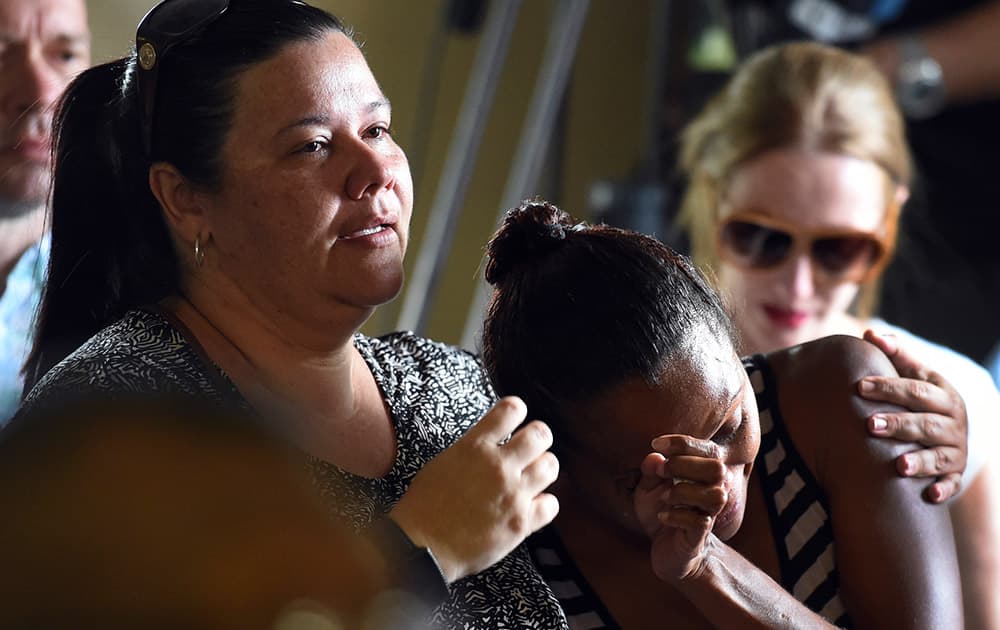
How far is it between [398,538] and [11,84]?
1.02 metres

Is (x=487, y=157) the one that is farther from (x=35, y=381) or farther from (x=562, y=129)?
(x=35, y=381)

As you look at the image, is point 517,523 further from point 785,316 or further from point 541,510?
point 785,316

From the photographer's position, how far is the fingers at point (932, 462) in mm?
1258

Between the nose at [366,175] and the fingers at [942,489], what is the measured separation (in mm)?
619

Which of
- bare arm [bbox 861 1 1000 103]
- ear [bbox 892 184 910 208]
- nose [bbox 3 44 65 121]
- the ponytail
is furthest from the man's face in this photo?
bare arm [bbox 861 1 1000 103]

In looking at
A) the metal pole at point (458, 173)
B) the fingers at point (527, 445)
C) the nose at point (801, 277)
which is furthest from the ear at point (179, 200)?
the metal pole at point (458, 173)

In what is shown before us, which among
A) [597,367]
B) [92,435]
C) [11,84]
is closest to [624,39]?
[11,84]

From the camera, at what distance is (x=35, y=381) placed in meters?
1.27

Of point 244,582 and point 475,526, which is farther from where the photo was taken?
point 475,526

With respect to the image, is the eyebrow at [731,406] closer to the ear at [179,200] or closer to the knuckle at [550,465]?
the knuckle at [550,465]

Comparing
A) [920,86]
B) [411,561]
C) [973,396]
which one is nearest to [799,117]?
[973,396]

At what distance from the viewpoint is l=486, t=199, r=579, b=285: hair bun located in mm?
1233

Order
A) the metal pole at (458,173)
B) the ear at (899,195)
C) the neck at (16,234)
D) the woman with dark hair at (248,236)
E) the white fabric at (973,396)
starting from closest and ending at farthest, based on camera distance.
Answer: the woman with dark hair at (248,236) < the white fabric at (973,396) < the neck at (16,234) < the ear at (899,195) < the metal pole at (458,173)

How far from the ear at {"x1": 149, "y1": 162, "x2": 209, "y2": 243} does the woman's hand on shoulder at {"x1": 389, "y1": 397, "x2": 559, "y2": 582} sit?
1.24 ft
